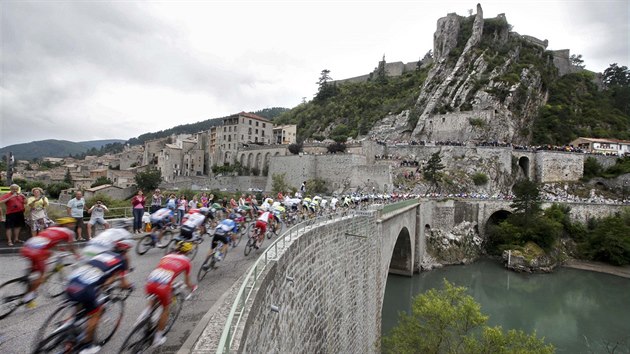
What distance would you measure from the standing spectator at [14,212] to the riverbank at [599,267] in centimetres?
4532

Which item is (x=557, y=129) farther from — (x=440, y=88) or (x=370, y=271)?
(x=370, y=271)

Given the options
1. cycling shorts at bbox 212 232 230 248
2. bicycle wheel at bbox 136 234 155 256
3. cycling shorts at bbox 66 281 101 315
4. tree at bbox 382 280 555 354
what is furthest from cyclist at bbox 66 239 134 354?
tree at bbox 382 280 555 354

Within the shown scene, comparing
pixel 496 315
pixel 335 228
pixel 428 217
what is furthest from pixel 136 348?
pixel 428 217

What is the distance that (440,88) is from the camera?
203 ft

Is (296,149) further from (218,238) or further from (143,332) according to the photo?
(143,332)

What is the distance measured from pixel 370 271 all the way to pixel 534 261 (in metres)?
27.2

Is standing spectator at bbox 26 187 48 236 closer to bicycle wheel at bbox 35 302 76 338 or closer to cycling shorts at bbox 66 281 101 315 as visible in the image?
bicycle wheel at bbox 35 302 76 338

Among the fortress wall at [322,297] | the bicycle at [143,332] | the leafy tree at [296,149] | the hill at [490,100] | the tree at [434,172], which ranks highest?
the hill at [490,100]

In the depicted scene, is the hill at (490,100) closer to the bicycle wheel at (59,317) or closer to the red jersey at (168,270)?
the red jersey at (168,270)

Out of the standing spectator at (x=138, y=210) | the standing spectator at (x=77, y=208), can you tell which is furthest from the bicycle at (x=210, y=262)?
the standing spectator at (x=138, y=210)

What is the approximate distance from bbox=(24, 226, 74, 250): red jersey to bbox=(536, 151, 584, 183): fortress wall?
55.0m

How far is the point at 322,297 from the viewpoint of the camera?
384 inches

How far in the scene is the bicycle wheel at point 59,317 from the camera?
4117 millimetres

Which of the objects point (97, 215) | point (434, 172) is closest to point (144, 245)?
point (97, 215)
